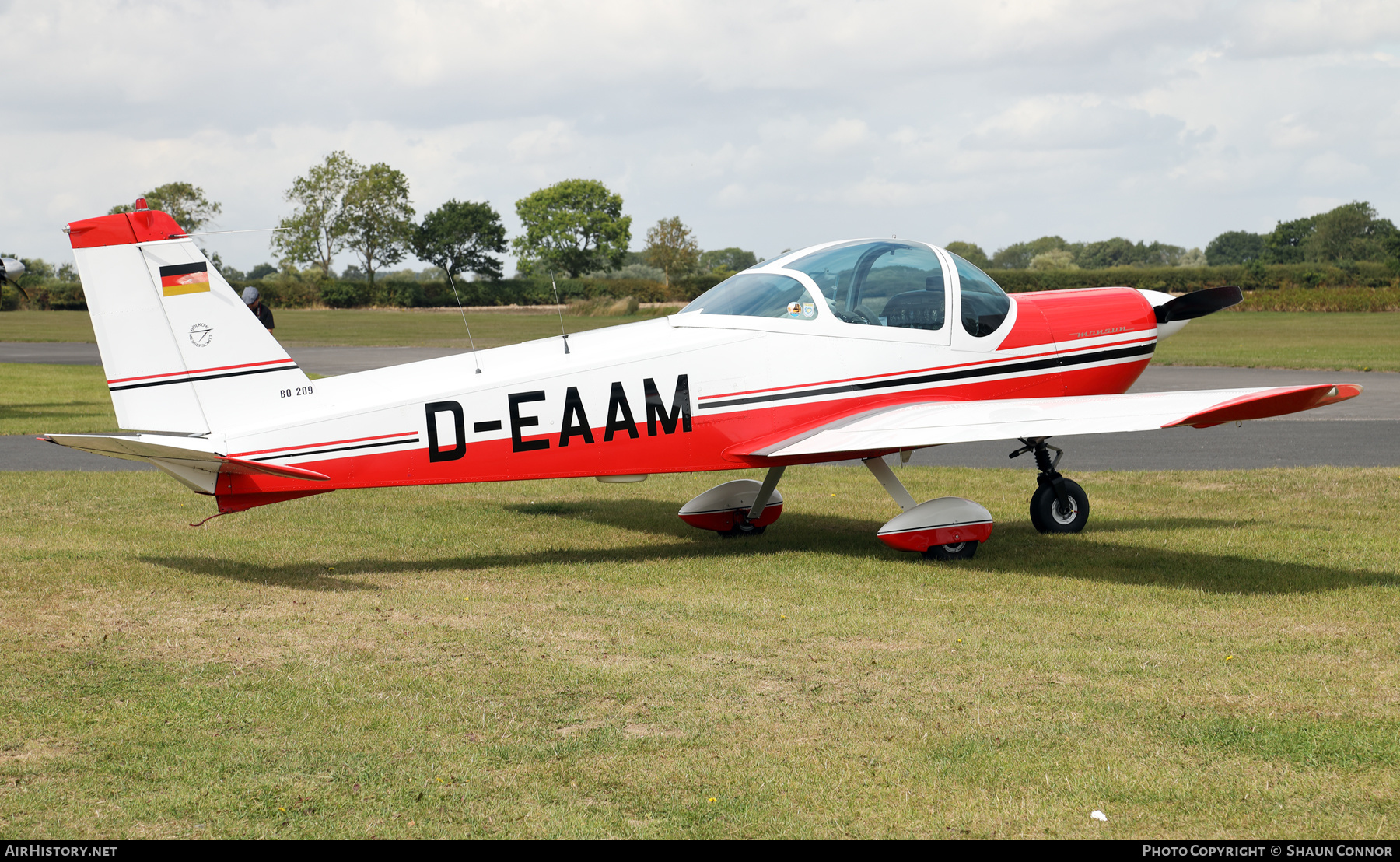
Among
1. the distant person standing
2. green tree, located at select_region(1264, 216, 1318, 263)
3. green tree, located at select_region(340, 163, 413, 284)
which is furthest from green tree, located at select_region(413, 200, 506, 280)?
the distant person standing

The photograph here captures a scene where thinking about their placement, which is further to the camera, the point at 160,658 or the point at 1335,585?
the point at 1335,585

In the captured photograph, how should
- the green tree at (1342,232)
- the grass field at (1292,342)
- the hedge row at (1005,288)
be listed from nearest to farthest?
the grass field at (1292,342), the hedge row at (1005,288), the green tree at (1342,232)

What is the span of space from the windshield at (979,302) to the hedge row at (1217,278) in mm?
51142

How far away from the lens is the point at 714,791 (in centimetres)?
437

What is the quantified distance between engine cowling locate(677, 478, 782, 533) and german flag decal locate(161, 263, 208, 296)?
421 cm

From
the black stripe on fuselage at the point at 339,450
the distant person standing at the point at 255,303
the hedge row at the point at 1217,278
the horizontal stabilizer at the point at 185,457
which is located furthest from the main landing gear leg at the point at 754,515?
the hedge row at the point at 1217,278

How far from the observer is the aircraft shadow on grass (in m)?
7.97

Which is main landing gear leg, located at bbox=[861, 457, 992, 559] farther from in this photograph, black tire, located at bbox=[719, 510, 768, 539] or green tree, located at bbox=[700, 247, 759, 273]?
green tree, located at bbox=[700, 247, 759, 273]

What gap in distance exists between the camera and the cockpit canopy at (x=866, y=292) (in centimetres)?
903

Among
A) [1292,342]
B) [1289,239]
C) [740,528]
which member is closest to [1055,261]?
[1289,239]

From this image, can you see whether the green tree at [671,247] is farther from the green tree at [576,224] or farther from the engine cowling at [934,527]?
the engine cowling at [934,527]

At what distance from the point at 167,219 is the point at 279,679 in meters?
3.63

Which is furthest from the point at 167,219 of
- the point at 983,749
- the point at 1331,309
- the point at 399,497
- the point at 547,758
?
the point at 1331,309

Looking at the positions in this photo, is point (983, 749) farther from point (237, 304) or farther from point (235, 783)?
point (237, 304)
